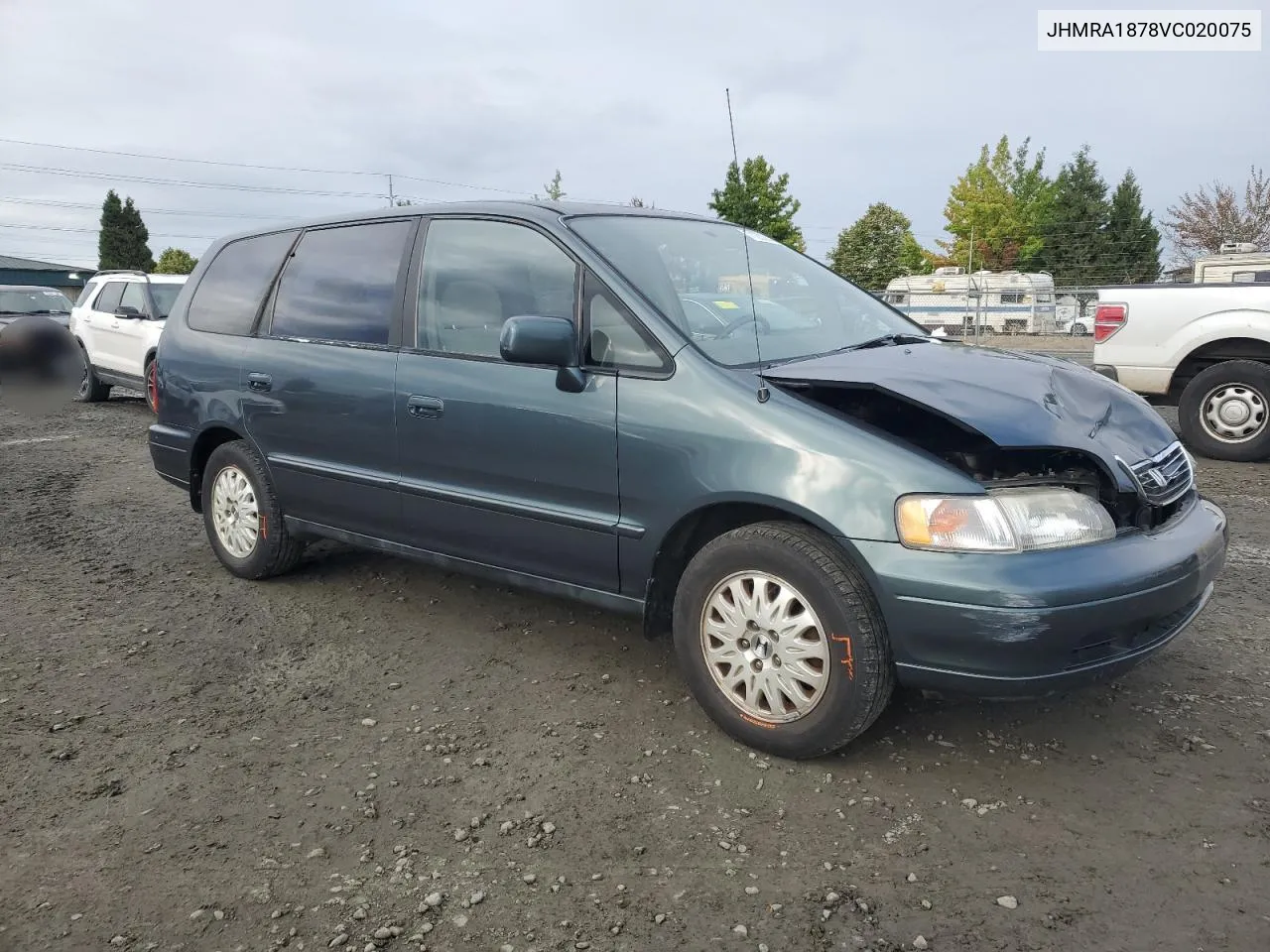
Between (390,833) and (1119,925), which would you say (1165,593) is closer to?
(1119,925)

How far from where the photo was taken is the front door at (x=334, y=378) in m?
4.08

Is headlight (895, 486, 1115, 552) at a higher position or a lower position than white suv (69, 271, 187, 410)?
lower

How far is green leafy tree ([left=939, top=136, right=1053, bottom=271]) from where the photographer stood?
1843 inches

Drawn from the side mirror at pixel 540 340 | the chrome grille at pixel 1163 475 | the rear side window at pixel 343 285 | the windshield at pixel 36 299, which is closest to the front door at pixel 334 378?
the rear side window at pixel 343 285

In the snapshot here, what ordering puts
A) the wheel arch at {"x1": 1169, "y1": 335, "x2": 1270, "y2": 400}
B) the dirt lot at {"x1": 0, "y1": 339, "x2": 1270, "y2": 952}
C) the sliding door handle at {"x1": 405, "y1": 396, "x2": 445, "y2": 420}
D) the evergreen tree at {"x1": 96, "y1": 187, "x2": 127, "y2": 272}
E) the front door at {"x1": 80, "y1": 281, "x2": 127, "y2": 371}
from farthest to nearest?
1. the evergreen tree at {"x1": 96, "y1": 187, "x2": 127, "y2": 272}
2. the front door at {"x1": 80, "y1": 281, "x2": 127, "y2": 371}
3. the wheel arch at {"x1": 1169, "y1": 335, "x2": 1270, "y2": 400}
4. the sliding door handle at {"x1": 405, "y1": 396, "x2": 445, "y2": 420}
5. the dirt lot at {"x1": 0, "y1": 339, "x2": 1270, "y2": 952}

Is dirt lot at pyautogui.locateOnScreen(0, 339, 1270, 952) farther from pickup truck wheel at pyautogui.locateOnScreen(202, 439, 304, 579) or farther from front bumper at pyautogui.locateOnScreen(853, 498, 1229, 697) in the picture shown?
pickup truck wheel at pyautogui.locateOnScreen(202, 439, 304, 579)

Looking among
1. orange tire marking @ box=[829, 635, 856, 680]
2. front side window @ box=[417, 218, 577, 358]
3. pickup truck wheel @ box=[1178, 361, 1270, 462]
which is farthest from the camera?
pickup truck wheel @ box=[1178, 361, 1270, 462]

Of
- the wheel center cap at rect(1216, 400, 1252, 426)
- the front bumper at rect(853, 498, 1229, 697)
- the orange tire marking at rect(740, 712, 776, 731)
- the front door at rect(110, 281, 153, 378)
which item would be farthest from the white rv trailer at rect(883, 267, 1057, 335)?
the orange tire marking at rect(740, 712, 776, 731)

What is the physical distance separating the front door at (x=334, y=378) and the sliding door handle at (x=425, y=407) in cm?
13

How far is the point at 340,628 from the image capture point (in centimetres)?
434

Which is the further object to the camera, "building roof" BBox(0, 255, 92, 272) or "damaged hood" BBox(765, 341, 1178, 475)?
"building roof" BBox(0, 255, 92, 272)

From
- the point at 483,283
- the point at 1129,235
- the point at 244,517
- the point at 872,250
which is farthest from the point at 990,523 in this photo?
the point at 1129,235

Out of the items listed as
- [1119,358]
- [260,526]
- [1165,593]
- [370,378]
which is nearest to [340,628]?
[260,526]

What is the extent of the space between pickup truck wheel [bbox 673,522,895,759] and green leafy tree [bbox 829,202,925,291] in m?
44.5
